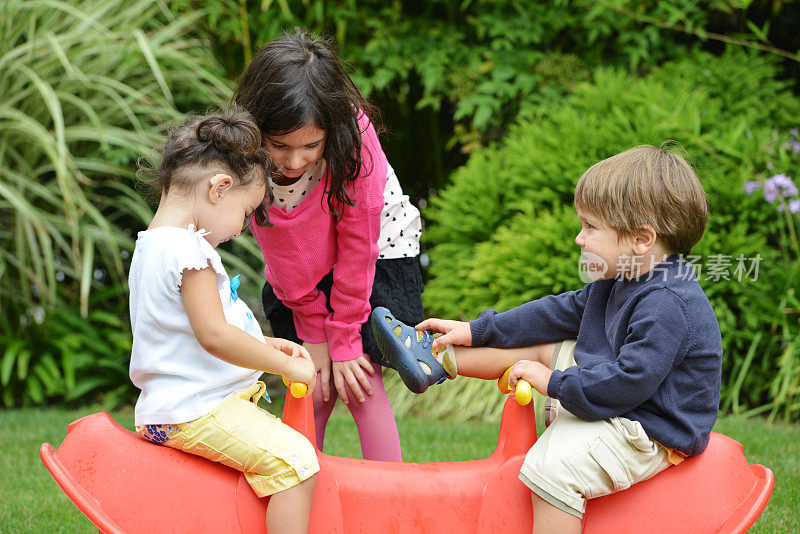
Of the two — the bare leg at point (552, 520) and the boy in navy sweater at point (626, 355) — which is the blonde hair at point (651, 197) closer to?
the boy in navy sweater at point (626, 355)

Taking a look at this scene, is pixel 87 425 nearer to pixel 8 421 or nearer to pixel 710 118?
pixel 8 421

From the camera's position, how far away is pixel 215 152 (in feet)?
5.31

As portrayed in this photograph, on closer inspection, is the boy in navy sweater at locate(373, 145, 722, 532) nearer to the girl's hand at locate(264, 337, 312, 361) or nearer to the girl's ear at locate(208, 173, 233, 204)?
the girl's hand at locate(264, 337, 312, 361)

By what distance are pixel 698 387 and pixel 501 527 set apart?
498 millimetres

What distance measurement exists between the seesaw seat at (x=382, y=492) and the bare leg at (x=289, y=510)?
0.18 ft

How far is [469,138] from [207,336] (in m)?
2.91

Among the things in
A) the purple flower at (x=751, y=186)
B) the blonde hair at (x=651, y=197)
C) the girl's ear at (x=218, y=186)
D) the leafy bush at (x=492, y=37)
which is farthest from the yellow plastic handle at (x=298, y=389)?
the leafy bush at (x=492, y=37)

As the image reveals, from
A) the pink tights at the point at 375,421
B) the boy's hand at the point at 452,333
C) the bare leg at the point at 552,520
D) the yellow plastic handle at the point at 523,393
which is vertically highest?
the boy's hand at the point at 452,333

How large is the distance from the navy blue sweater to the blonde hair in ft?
0.26

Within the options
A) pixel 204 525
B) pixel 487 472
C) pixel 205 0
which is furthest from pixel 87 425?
pixel 205 0

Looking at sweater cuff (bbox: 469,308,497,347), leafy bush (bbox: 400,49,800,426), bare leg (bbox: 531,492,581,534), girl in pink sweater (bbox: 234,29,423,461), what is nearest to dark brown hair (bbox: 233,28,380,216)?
girl in pink sweater (bbox: 234,29,423,461)

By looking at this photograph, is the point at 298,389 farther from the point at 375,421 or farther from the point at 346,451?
the point at 346,451

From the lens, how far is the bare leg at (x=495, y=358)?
1.86 meters

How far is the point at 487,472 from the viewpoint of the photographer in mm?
1801
